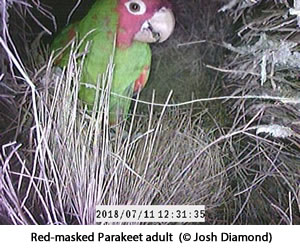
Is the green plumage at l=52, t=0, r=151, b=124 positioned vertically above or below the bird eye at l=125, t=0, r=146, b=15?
below

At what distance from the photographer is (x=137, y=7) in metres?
0.83

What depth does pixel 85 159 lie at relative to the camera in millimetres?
688

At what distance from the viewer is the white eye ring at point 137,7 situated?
2.71ft

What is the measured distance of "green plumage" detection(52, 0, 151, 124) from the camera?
0.81 metres
